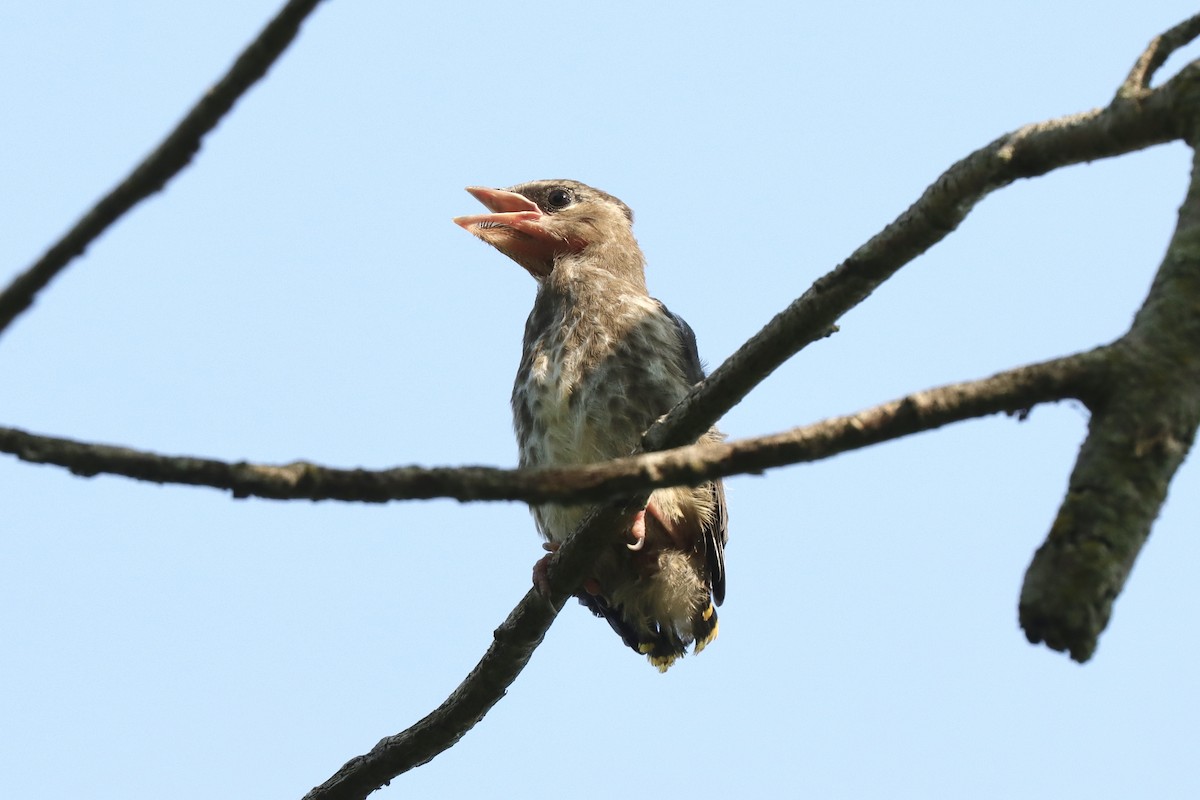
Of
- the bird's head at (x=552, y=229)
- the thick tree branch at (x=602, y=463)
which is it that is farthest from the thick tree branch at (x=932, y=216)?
the bird's head at (x=552, y=229)

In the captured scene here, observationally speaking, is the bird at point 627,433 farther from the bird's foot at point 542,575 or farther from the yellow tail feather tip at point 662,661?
the bird's foot at point 542,575

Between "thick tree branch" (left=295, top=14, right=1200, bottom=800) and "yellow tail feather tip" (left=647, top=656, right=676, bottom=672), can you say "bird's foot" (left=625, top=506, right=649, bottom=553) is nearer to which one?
"yellow tail feather tip" (left=647, top=656, right=676, bottom=672)

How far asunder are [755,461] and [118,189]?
4.23ft

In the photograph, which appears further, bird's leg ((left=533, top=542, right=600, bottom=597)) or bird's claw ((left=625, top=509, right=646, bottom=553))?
bird's claw ((left=625, top=509, right=646, bottom=553))

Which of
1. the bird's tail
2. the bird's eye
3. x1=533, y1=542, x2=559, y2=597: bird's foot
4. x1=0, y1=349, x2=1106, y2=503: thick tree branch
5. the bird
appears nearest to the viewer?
x1=0, y1=349, x2=1106, y2=503: thick tree branch

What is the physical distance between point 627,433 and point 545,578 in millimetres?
1416

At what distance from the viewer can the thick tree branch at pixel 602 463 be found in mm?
2369

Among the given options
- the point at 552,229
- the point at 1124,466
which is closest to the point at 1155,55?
the point at 1124,466

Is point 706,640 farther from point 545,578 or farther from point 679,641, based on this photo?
point 545,578

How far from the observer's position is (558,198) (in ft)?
26.2

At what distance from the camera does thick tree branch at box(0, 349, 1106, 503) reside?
7.77ft

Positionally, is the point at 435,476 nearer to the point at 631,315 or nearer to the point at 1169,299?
the point at 1169,299

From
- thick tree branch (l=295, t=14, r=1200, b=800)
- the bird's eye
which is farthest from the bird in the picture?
thick tree branch (l=295, t=14, r=1200, b=800)

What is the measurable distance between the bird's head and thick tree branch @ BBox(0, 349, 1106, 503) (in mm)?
5034
